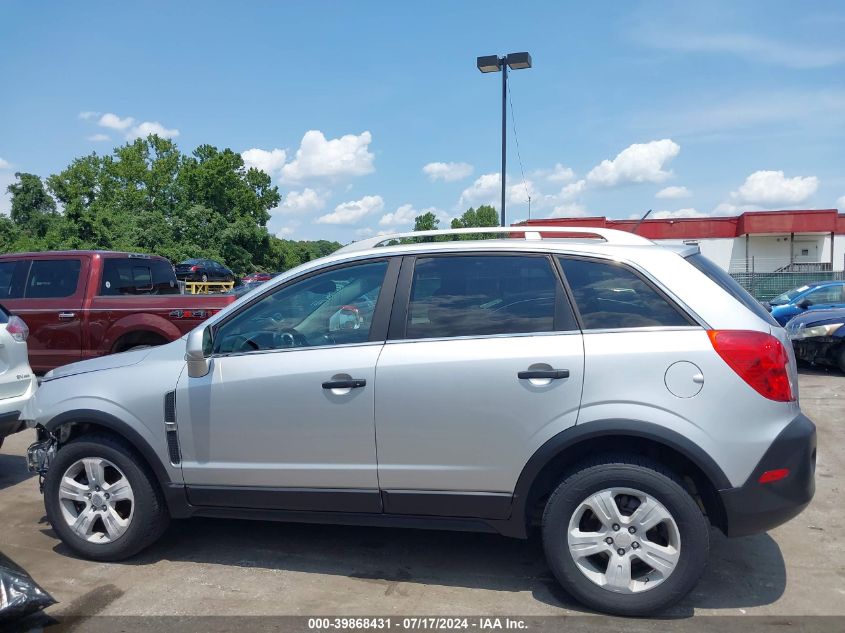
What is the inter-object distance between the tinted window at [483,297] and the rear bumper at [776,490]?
1121 mm

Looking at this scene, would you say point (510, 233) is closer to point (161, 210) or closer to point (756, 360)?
point (756, 360)

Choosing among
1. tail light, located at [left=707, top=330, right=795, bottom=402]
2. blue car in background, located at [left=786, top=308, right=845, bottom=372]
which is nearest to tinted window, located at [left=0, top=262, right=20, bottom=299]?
tail light, located at [left=707, top=330, right=795, bottom=402]

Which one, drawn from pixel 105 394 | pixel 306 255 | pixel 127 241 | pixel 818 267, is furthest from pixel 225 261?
pixel 105 394

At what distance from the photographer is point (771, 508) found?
134 inches

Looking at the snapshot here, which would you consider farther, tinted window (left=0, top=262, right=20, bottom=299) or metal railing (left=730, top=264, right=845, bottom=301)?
metal railing (left=730, top=264, right=845, bottom=301)

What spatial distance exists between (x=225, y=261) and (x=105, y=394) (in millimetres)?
44459

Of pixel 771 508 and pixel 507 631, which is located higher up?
pixel 771 508

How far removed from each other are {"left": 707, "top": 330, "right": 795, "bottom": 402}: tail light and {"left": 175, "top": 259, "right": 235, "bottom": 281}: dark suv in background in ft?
109

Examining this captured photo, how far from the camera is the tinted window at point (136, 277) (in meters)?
9.20

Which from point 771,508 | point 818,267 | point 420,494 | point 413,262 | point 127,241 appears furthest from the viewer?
point 127,241

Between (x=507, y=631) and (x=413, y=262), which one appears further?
(x=413, y=262)

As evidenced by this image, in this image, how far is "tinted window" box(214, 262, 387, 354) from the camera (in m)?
4.02

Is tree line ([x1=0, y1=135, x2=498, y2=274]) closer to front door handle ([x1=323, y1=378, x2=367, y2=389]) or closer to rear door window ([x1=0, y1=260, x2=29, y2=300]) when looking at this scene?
rear door window ([x1=0, y1=260, x2=29, y2=300])

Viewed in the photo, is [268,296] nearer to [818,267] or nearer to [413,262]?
[413,262]
